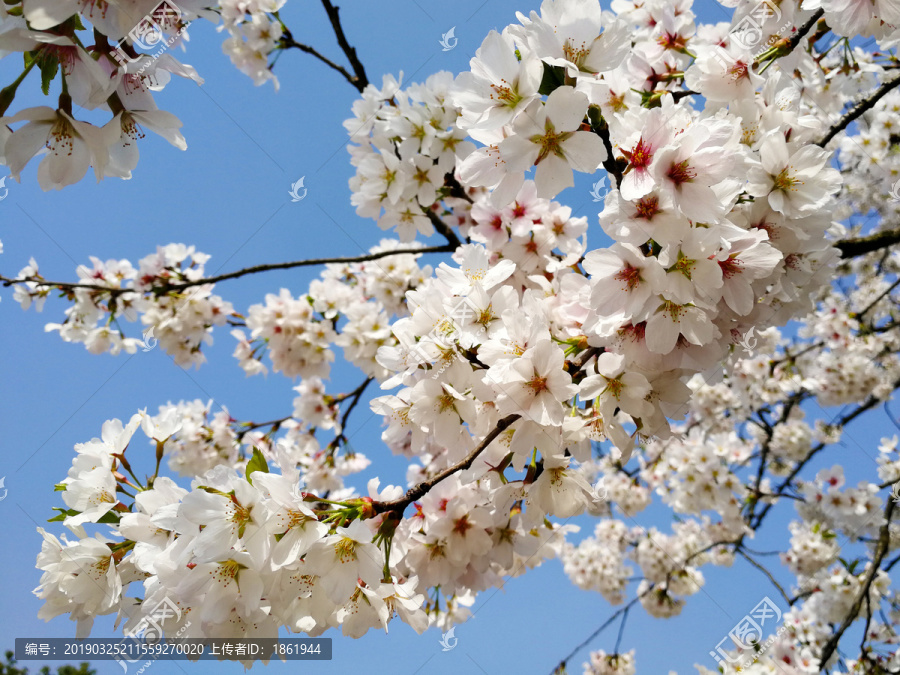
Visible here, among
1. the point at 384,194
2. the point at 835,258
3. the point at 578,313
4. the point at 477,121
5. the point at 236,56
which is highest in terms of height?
the point at 236,56

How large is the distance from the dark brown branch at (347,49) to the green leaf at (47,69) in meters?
2.36

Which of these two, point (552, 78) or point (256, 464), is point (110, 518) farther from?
point (552, 78)

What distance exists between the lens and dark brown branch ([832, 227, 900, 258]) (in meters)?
2.62

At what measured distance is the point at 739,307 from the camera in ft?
4.20

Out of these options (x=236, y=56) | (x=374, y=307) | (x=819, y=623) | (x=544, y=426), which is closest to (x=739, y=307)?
(x=544, y=426)

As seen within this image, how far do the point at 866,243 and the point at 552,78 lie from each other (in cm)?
246

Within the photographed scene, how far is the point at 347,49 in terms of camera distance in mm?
3047

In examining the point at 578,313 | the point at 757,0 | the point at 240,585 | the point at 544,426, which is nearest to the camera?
the point at 240,585

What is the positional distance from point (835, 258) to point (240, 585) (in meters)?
2.01

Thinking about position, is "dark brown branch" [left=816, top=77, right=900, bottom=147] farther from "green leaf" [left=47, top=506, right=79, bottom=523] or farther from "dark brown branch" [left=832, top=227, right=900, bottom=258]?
"green leaf" [left=47, top=506, right=79, bottom=523]

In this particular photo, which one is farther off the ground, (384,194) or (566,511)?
(384,194)

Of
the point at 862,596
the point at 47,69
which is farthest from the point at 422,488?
the point at 862,596

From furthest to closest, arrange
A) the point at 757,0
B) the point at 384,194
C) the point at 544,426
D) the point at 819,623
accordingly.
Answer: the point at 819,623, the point at 384,194, the point at 757,0, the point at 544,426

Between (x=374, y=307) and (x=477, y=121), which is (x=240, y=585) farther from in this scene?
(x=374, y=307)
